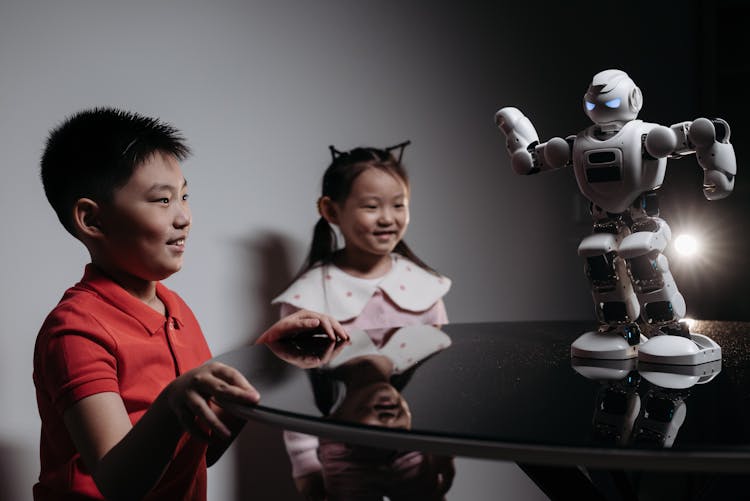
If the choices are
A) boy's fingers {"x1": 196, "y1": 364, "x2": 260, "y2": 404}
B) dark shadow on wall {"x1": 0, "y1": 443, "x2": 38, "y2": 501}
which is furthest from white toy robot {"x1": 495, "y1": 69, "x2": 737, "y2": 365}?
dark shadow on wall {"x1": 0, "y1": 443, "x2": 38, "y2": 501}

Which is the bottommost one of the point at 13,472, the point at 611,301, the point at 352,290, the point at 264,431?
the point at 264,431

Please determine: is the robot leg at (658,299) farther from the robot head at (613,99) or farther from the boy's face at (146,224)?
the boy's face at (146,224)

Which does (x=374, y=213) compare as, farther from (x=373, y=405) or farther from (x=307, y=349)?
(x=373, y=405)

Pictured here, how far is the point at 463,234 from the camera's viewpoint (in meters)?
1.89

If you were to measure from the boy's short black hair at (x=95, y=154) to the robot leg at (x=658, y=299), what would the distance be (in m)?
0.56

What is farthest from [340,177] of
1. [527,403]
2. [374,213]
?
[527,403]

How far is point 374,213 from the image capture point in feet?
4.66

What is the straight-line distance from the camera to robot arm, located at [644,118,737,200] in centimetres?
79

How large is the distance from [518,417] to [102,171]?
58 cm

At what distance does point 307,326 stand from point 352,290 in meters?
0.41

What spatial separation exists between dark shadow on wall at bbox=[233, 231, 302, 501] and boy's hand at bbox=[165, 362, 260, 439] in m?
0.78

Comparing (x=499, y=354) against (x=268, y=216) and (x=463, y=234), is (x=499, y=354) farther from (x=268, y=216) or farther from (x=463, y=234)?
(x=463, y=234)

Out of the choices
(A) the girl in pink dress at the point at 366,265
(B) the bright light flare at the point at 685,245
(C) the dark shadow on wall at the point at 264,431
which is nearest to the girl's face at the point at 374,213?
(A) the girl in pink dress at the point at 366,265

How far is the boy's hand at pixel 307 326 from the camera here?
1.01m
